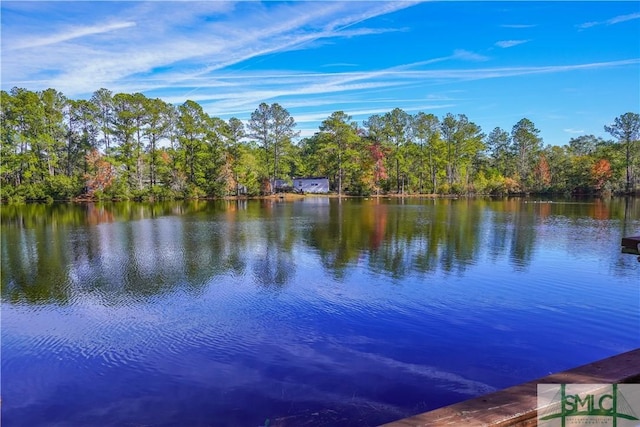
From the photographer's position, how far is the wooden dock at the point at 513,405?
2457 mm

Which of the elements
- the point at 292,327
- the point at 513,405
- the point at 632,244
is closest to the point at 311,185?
the point at 292,327

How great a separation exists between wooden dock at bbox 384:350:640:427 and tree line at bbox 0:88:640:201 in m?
51.7

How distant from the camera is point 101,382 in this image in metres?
5.84

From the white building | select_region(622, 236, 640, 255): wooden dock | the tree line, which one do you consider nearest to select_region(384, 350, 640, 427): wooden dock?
select_region(622, 236, 640, 255): wooden dock

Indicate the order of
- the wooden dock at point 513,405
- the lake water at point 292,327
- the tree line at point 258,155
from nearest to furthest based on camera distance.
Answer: the wooden dock at point 513,405
the lake water at point 292,327
the tree line at point 258,155

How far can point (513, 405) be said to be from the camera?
2.61 meters

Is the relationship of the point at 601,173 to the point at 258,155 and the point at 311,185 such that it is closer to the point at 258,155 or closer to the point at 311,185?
the point at 311,185

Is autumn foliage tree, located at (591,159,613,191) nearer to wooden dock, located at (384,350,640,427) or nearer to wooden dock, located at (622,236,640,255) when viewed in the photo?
Answer: wooden dock, located at (622,236,640,255)

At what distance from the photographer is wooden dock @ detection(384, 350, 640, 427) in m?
2.46

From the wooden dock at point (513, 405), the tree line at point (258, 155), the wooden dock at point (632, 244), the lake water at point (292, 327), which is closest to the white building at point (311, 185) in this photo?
the tree line at point (258, 155)

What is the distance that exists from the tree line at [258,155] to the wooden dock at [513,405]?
170 feet

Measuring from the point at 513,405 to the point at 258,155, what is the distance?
60612 mm

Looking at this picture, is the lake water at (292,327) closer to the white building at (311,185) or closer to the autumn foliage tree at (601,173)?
the white building at (311,185)

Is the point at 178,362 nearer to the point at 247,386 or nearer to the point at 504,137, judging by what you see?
the point at 247,386
